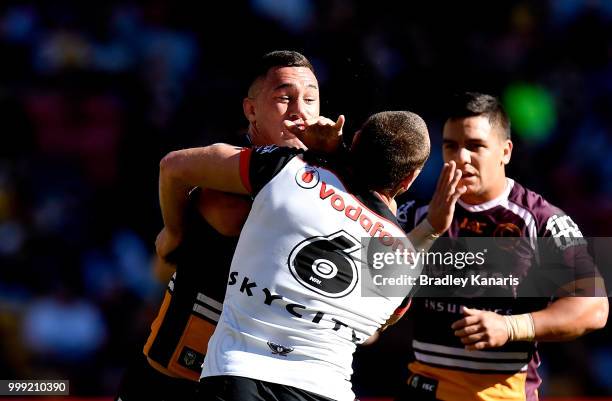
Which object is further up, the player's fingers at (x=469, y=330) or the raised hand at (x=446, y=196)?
the raised hand at (x=446, y=196)

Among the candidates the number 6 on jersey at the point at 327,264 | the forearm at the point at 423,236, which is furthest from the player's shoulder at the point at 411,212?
the number 6 on jersey at the point at 327,264

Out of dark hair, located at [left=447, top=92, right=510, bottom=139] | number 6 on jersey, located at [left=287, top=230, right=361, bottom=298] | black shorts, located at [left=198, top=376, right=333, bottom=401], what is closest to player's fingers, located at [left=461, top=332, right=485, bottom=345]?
number 6 on jersey, located at [left=287, top=230, right=361, bottom=298]

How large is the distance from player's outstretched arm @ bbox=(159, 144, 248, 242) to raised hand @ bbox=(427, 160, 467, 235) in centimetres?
89

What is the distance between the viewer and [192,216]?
428 cm

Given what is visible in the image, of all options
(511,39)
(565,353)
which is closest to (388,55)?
(511,39)

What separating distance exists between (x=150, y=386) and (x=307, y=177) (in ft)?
4.48

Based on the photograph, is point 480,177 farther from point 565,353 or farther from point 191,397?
point 565,353

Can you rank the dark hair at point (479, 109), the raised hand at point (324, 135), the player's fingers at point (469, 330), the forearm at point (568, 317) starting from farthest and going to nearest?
the dark hair at point (479, 109)
the forearm at point (568, 317)
the player's fingers at point (469, 330)
the raised hand at point (324, 135)

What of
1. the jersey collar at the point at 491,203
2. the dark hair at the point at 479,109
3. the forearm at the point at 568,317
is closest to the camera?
the forearm at the point at 568,317

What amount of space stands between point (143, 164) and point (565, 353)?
446cm

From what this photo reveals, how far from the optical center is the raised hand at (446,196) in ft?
13.7

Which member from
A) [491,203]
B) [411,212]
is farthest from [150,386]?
[491,203]

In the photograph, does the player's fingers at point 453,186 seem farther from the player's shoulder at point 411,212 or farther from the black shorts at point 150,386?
the black shorts at point 150,386

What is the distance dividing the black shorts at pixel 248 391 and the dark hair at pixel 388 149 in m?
0.86
